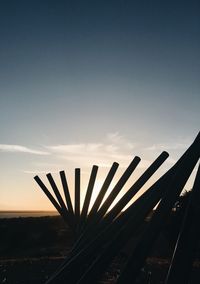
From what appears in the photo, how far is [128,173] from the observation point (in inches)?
180

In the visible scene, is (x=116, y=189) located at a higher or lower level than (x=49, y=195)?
lower

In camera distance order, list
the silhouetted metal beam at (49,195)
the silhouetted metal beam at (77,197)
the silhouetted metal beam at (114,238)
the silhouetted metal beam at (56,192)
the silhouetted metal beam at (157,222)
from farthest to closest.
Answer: the silhouetted metal beam at (49,195), the silhouetted metal beam at (56,192), the silhouetted metal beam at (77,197), the silhouetted metal beam at (114,238), the silhouetted metal beam at (157,222)

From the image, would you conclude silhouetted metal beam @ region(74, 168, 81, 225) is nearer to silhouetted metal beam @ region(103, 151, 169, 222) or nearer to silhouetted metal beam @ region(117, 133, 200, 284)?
silhouetted metal beam @ region(103, 151, 169, 222)

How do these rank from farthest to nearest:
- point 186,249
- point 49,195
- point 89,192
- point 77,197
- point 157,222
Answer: point 49,195
point 77,197
point 89,192
point 157,222
point 186,249

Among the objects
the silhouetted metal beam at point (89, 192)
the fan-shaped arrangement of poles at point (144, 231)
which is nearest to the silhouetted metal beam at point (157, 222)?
the fan-shaped arrangement of poles at point (144, 231)

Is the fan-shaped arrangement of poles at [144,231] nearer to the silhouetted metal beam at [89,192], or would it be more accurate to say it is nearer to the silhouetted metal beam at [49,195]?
the silhouetted metal beam at [89,192]

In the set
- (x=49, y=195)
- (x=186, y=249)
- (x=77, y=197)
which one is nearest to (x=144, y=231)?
(x=186, y=249)

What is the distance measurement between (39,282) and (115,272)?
3.06m

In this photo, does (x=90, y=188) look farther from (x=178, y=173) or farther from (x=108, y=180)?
(x=178, y=173)

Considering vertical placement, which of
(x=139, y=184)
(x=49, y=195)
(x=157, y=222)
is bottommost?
(x=157, y=222)

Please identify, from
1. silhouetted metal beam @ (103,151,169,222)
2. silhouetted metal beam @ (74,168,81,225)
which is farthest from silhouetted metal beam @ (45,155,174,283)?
silhouetted metal beam @ (74,168,81,225)

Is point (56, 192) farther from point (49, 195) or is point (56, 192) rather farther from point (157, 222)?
point (157, 222)

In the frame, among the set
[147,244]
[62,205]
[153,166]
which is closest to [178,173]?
[147,244]

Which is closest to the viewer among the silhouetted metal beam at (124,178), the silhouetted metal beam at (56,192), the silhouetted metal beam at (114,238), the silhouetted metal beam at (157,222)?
the silhouetted metal beam at (157,222)
